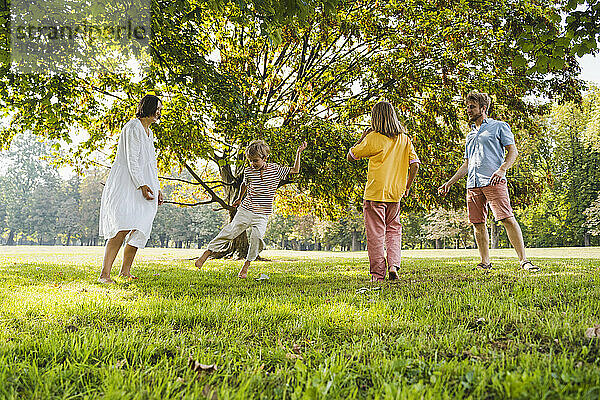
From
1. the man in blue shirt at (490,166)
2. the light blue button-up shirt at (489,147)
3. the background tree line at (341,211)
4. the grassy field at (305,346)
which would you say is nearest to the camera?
the grassy field at (305,346)

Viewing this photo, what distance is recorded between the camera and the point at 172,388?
1737 mm

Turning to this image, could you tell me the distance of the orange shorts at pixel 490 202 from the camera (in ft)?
18.1

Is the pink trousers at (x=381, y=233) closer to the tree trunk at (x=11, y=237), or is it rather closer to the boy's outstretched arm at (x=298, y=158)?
the boy's outstretched arm at (x=298, y=158)

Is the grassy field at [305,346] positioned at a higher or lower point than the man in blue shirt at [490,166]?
lower

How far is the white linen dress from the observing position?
4.94m

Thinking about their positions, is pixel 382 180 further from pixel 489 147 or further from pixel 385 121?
pixel 489 147

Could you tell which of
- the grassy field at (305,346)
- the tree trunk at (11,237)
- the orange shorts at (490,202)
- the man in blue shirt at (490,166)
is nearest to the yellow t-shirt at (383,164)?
the man in blue shirt at (490,166)

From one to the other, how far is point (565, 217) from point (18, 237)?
260 ft

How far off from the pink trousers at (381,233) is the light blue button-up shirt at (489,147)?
1.48 m

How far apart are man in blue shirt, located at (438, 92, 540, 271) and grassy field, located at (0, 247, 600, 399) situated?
187 centimetres

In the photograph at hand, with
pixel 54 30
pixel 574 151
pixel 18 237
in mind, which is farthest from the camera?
pixel 18 237

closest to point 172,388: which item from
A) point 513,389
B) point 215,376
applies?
point 215,376

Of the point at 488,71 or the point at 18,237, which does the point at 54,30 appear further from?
the point at 18,237

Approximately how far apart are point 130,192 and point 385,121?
338 centimetres
